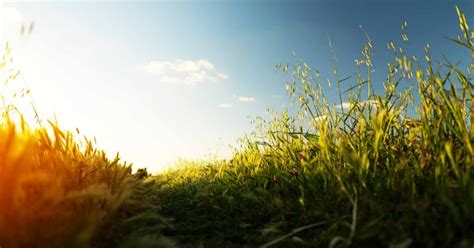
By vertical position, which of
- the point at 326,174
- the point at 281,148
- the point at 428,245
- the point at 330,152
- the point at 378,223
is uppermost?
the point at 281,148

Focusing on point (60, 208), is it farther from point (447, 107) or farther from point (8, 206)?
point (447, 107)

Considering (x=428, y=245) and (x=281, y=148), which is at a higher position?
(x=281, y=148)

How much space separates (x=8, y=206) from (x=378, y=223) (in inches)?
71.5

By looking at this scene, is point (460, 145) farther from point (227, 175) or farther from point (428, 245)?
point (227, 175)

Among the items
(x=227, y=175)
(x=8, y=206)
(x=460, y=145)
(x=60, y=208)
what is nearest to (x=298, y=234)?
(x=460, y=145)

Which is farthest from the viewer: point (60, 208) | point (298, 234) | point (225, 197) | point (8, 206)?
point (225, 197)

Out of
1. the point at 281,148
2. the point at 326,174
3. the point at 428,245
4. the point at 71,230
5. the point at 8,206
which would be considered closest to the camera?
the point at 71,230

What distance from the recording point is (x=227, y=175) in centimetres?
404

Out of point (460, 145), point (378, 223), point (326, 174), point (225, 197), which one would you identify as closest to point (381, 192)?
point (378, 223)

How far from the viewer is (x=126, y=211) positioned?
8.77 ft

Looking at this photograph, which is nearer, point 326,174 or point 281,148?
point 326,174

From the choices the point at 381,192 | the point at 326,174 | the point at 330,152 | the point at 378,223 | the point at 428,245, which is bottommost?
the point at 428,245

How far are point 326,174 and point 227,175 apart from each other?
1672 mm

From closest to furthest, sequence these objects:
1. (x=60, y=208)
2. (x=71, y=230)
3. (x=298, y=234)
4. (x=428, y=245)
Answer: (x=71, y=230)
(x=428, y=245)
(x=60, y=208)
(x=298, y=234)
